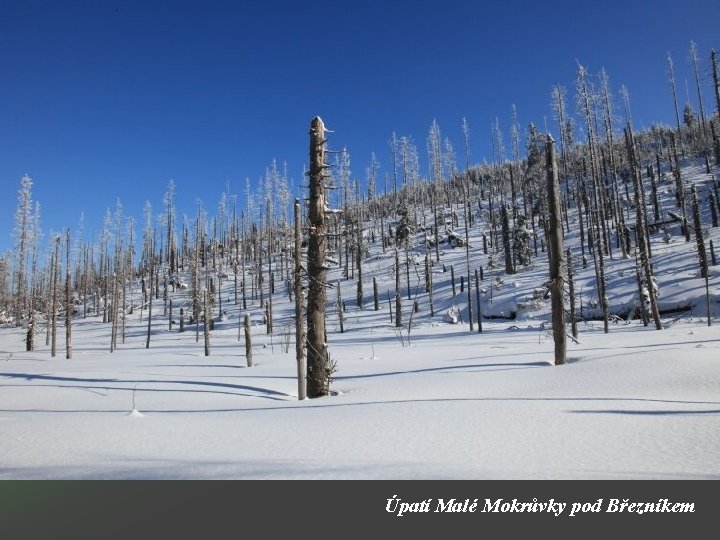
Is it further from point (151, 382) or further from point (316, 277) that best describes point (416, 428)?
point (151, 382)

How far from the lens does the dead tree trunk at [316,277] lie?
10.0m

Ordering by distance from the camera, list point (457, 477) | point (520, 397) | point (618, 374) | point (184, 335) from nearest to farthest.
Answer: point (457, 477)
point (520, 397)
point (618, 374)
point (184, 335)

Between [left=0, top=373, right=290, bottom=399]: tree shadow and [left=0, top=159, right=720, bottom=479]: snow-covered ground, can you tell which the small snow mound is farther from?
[left=0, top=373, right=290, bottom=399]: tree shadow

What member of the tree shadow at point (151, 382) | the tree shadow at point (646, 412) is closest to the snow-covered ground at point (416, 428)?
the tree shadow at point (646, 412)

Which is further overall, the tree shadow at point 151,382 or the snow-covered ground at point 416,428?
the tree shadow at point 151,382

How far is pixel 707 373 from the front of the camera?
24.7 feet

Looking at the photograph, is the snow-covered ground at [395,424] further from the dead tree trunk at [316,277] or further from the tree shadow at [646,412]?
the dead tree trunk at [316,277]

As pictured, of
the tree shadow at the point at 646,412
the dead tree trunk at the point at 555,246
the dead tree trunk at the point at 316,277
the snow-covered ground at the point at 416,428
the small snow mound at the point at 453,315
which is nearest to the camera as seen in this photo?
the snow-covered ground at the point at 416,428
